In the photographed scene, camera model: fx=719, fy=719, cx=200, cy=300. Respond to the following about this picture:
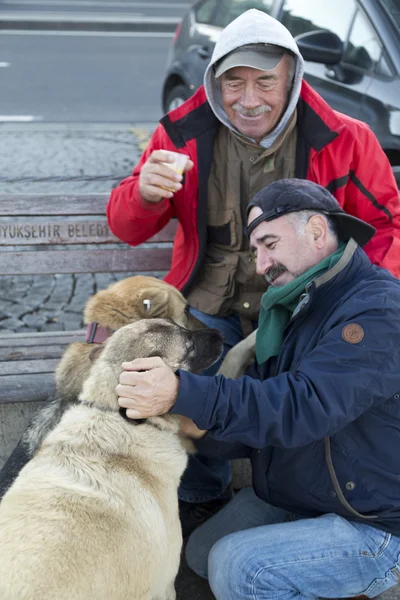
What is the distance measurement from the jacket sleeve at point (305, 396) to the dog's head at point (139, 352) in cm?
28

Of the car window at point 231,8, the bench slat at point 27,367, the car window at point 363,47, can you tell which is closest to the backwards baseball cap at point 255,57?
the bench slat at point 27,367

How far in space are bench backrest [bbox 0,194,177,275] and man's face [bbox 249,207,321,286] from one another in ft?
4.54

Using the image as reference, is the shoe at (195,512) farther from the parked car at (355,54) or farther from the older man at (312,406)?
the parked car at (355,54)

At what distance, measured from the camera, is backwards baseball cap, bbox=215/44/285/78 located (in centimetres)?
318

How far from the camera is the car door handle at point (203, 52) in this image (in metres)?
7.01

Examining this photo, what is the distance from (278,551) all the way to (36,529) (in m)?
0.85

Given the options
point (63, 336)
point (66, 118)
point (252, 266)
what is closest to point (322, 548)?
point (252, 266)

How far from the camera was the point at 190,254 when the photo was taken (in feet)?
11.8

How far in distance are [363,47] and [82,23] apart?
13.8 metres

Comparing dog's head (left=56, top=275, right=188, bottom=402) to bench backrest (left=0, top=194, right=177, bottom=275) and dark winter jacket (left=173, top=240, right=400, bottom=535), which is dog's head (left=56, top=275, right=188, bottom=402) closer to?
bench backrest (left=0, top=194, right=177, bottom=275)

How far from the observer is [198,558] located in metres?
3.13

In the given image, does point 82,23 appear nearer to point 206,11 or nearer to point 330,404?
point 206,11

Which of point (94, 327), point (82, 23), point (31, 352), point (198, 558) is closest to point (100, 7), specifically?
point (82, 23)

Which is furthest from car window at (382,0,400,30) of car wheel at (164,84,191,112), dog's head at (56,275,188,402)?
dog's head at (56,275,188,402)
